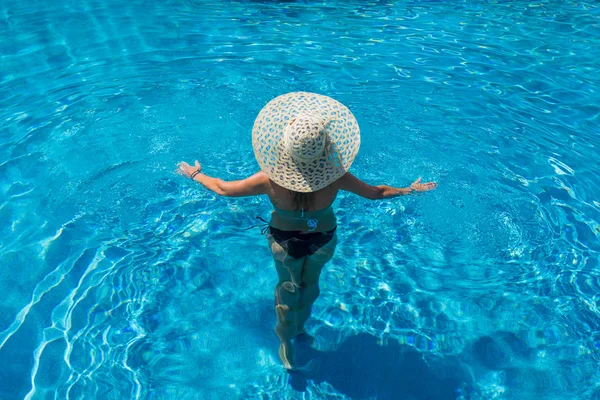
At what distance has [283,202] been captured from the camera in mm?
2801

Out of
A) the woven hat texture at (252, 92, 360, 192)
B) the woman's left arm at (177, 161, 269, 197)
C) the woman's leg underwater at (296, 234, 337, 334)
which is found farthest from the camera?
the woman's leg underwater at (296, 234, 337, 334)

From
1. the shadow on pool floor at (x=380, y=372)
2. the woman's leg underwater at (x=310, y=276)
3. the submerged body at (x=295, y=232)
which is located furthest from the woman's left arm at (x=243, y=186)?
the shadow on pool floor at (x=380, y=372)

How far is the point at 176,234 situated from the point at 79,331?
111cm

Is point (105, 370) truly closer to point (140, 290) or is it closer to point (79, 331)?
point (79, 331)

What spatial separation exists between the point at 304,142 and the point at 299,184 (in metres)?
0.28

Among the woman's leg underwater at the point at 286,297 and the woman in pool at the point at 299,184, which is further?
the woman's leg underwater at the point at 286,297

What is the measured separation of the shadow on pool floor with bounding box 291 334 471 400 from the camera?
320 cm

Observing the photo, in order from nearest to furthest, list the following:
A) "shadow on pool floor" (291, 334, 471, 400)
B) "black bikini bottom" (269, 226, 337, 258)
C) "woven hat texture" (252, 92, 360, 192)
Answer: "woven hat texture" (252, 92, 360, 192)
"black bikini bottom" (269, 226, 337, 258)
"shadow on pool floor" (291, 334, 471, 400)

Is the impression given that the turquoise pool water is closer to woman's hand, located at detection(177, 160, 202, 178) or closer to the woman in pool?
the woman in pool

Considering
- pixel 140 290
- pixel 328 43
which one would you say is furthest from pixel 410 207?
pixel 328 43

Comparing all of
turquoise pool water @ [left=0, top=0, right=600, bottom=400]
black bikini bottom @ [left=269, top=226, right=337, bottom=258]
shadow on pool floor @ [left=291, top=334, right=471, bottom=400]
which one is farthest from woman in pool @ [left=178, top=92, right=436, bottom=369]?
turquoise pool water @ [left=0, top=0, right=600, bottom=400]

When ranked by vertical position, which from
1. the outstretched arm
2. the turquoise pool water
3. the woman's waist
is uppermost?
the outstretched arm

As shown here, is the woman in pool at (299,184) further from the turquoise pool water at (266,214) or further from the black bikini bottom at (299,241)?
the turquoise pool water at (266,214)

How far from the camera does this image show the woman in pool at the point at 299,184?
7.72 feet
